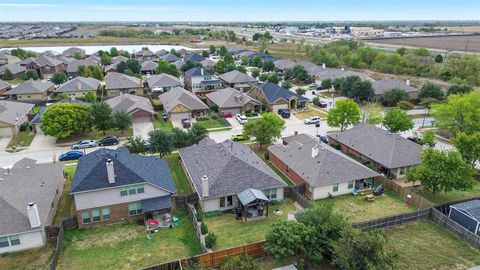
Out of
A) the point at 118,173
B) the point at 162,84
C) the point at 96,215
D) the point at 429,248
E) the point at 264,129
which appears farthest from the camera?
the point at 162,84

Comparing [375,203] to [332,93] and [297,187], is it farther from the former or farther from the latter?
[332,93]

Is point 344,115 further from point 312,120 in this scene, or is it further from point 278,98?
point 278,98

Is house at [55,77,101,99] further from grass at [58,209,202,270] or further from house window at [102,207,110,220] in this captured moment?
grass at [58,209,202,270]

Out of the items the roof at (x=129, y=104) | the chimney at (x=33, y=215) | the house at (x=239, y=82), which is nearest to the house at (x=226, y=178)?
the chimney at (x=33, y=215)

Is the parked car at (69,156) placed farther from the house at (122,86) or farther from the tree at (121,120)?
the house at (122,86)

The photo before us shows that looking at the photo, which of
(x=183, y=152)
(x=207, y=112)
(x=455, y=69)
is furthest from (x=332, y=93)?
(x=183, y=152)

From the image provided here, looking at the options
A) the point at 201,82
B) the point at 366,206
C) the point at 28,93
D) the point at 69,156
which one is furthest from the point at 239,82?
the point at 366,206

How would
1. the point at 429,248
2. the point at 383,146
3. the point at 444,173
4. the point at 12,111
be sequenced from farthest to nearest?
1. the point at 12,111
2. the point at 383,146
3. the point at 444,173
4. the point at 429,248

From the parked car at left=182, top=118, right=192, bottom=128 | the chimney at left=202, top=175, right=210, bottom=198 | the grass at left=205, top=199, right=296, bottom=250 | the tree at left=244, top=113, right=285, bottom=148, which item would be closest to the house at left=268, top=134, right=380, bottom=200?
the grass at left=205, top=199, right=296, bottom=250
